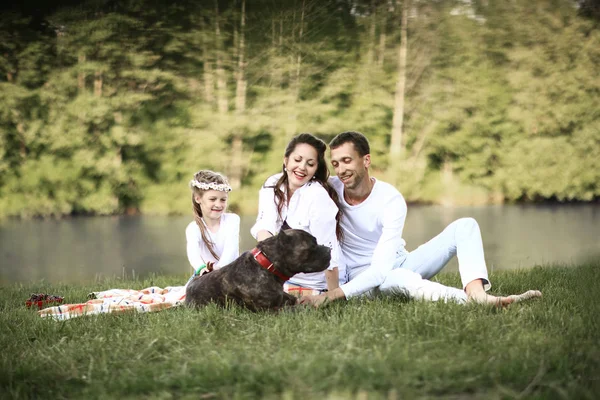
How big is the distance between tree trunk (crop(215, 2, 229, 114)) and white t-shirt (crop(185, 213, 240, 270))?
11401 millimetres

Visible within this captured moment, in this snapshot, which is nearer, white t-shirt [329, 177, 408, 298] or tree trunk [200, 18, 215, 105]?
white t-shirt [329, 177, 408, 298]

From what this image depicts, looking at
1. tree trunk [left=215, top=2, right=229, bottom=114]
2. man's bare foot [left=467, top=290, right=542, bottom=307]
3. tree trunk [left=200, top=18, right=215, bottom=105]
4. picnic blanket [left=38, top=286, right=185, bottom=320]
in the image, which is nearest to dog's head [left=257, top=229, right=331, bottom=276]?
man's bare foot [left=467, top=290, right=542, bottom=307]

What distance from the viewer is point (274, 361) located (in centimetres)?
236

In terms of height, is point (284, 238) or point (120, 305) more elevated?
point (284, 238)

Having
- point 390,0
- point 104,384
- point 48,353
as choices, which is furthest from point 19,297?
point 390,0

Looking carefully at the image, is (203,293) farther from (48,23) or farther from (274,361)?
(48,23)

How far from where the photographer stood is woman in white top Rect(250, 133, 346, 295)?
350 cm

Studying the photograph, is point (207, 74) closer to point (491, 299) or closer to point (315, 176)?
point (315, 176)

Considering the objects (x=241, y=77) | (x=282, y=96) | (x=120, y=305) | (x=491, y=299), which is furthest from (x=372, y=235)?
(x=241, y=77)

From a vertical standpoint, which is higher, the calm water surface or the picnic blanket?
the picnic blanket

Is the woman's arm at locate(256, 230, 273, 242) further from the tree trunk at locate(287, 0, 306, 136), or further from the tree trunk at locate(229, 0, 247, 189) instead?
the tree trunk at locate(287, 0, 306, 136)

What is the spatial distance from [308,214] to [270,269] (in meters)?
0.45

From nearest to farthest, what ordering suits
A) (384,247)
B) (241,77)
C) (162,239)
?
(384,247)
(162,239)
(241,77)

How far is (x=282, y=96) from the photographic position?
50.5ft
